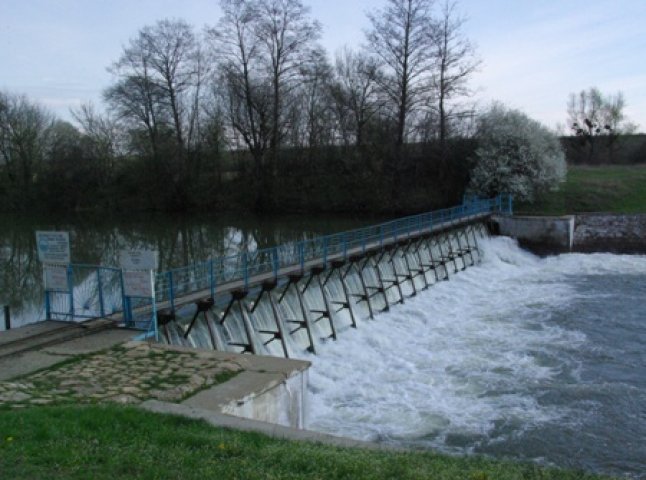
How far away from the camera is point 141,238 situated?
41.8 metres

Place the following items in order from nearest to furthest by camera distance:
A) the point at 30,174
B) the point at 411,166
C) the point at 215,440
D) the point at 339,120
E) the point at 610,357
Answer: the point at 215,440 < the point at 610,357 < the point at 411,166 < the point at 339,120 < the point at 30,174

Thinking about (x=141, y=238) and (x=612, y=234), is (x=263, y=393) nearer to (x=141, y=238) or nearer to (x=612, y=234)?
(x=612, y=234)

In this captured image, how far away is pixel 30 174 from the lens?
63781mm

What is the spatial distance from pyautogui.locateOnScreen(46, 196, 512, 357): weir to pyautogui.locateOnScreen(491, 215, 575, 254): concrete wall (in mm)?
8429

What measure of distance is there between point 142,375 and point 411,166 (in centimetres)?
4391

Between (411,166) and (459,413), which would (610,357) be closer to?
(459,413)

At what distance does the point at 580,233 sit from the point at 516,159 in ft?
30.3

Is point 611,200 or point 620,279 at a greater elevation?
point 611,200

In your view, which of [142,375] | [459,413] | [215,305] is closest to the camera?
[142,375]

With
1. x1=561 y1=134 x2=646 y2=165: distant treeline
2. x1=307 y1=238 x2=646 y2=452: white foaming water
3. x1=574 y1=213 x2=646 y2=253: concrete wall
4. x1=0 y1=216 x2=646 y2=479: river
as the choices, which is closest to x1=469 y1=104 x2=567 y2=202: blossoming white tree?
x1=574 y1=213 x2=646 y2=253: concrete wall

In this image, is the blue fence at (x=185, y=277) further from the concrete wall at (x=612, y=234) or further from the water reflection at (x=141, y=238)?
the concrete wall at (x=612, y=234)

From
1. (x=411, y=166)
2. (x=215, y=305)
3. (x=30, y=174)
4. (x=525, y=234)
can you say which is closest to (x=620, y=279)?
(x=525, y=234)

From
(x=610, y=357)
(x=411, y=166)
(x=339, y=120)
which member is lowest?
(x=610, y=357)

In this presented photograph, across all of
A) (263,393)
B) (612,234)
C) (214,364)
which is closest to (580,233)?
(612,234)
